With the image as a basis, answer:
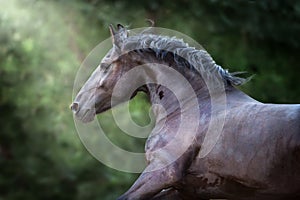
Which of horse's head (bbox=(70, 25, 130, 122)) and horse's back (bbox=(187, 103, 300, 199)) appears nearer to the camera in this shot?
horse's back (bbox=(187, 103, 300, 199))

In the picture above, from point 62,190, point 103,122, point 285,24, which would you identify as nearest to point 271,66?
point 285,24

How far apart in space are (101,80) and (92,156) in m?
3.08

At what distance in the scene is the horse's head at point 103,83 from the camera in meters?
3.14

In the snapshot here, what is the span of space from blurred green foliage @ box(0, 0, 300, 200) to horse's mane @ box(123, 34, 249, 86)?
2.56 meters

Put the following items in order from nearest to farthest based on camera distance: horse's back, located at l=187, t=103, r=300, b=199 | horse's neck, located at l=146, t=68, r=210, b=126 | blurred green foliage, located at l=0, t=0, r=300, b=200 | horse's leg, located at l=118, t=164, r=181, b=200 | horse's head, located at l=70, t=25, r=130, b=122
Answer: horse's back, located at l=187, t=103, r=300, b=199
horse's leg, located at l=118, t=164, r=181, b=200
horse's neck, located at l=146, t=68, r=210, b=126
horse's head, located at l=70, t=25, r=130, b=122
blurred green foliage, located at l=0, t=0, r=300, b=200

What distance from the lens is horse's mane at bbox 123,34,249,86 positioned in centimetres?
305

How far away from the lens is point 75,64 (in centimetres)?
615

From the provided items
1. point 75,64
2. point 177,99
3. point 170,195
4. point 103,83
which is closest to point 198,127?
point 177,99

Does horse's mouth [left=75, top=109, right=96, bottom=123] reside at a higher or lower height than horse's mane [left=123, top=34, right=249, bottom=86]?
lower


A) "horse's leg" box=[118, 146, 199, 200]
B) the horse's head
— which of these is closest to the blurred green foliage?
the horse's head

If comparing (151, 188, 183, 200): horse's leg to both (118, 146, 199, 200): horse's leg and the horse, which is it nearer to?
the horse

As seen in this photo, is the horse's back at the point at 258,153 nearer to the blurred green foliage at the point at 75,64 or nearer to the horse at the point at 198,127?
the horse at the point at 198,127

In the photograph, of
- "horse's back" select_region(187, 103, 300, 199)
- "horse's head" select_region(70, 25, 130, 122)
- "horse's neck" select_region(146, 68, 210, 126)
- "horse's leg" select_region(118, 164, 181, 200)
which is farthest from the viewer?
"horse's head" select_region(70, 25, 130, 122)

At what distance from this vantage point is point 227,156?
2.76m
